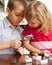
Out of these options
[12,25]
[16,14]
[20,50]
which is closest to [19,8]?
[16,14]

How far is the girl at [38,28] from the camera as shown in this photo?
4.26 ft

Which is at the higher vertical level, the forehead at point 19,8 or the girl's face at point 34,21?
the forehead at point 19,8

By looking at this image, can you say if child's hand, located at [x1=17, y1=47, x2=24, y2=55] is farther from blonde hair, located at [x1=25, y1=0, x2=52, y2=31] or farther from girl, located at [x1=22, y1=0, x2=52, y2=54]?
blonde hair, located at [x1=25, y1=0, x2=52, y2=31]

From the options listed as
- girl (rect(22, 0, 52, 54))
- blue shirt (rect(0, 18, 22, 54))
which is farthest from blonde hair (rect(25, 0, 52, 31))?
blue shirt (rect(0, 18, 22, 54))

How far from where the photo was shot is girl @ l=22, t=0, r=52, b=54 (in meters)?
1.30

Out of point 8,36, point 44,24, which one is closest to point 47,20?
point 44,24

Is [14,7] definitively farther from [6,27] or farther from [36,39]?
[36,39]

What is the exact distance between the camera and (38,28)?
1.37m

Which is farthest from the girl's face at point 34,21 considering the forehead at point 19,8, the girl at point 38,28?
the forehead at point 19,8

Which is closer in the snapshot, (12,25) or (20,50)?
(20,50)

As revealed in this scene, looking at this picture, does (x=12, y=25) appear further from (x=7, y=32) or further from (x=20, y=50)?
(x=20, y=50)

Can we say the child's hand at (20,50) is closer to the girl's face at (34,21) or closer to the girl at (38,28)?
the girl at (38,28)

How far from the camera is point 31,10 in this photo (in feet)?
4.30

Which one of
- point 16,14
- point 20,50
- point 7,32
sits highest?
point 16,14
